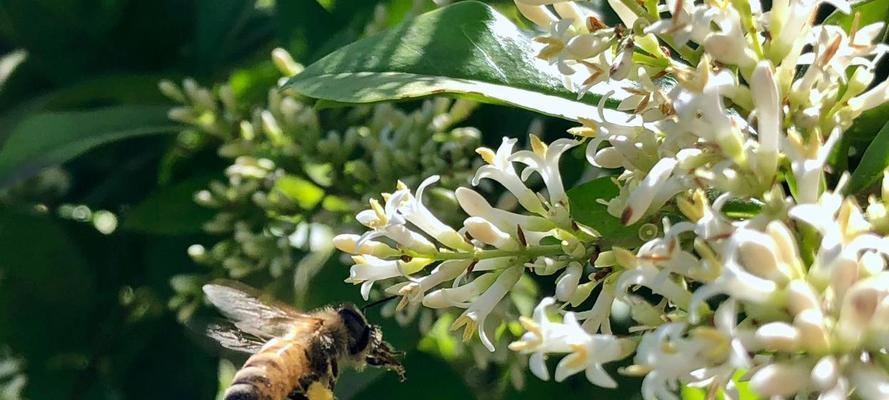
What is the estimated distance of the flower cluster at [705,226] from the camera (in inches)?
37.3

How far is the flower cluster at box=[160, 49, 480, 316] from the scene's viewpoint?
77.4 inches

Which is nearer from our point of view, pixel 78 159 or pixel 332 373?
pixel 332 373

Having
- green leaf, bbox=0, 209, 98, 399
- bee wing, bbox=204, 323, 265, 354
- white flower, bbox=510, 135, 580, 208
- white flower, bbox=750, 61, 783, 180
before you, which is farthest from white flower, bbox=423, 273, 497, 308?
green leaf, bbox=0, 209, 98, 399

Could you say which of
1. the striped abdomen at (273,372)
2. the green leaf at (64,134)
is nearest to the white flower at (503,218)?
the striped abdomen at (273,372)

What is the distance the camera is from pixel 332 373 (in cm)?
175

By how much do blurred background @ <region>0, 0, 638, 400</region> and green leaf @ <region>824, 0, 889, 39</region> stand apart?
56 cm

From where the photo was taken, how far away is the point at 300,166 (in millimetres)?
2088

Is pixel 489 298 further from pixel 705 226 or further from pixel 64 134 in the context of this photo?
pixel 64 134

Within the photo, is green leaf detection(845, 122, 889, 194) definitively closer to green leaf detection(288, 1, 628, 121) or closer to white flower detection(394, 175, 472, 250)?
green leaf detection(288, 1, 628, 121)

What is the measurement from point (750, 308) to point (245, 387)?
0.82m

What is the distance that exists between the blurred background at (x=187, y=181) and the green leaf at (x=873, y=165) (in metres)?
0.68

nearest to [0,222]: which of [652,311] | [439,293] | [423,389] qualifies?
[423,389]

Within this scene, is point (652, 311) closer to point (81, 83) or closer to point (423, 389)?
point (423, 389)

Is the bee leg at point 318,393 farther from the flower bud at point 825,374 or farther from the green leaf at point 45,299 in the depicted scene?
the green leaf at point 45,299
